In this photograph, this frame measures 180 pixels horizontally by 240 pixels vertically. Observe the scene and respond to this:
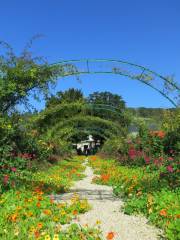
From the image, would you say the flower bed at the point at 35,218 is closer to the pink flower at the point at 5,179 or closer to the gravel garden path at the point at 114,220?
the gravel garden path at the point at 114,220

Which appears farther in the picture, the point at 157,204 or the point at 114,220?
the point at 157,204

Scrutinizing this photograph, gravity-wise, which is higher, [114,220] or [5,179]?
[5,179]

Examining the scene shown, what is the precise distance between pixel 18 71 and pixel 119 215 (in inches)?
154

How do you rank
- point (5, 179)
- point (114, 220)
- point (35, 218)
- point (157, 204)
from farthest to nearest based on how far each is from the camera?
point (5, 179)
point (157, 204)
point (114, 220)
point (35, 218)

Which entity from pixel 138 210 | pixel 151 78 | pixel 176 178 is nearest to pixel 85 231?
pixel 138 210

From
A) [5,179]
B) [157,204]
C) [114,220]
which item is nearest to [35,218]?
[114,220]

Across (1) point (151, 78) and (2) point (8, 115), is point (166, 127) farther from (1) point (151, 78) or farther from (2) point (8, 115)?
(2) point (8, 115)

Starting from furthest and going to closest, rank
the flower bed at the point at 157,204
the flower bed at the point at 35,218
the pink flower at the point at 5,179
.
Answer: the pink flower at the point at 5,179, the flower bed at the point at 157,204, the flower bed at the point at 35,218

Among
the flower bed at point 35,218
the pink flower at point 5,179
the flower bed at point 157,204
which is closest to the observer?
the flower bed at point 35,218

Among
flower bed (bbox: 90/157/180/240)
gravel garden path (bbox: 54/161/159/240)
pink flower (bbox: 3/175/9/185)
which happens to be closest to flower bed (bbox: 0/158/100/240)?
gravel garden path (bbox: 54/161/159/240)

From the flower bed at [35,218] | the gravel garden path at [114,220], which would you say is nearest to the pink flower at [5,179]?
the flower bed at [35,218]

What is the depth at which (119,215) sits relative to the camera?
6.86m

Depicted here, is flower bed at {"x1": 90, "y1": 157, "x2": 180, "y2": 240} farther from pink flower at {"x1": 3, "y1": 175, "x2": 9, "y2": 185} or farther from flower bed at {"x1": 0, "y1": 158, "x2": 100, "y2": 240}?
pink flower at {"x1": 3, "y1": 175, "x2": 9, "y2": 185}

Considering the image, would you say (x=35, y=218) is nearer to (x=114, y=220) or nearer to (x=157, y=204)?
(x=114, y=220)
